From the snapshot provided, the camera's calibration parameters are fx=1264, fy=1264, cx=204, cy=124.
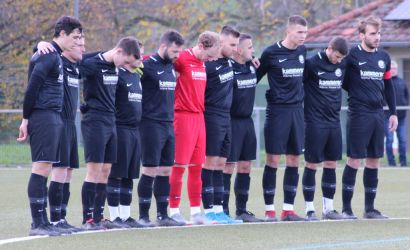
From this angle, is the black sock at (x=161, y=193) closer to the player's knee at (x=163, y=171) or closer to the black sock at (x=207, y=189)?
the player's knee at (x=163, y=171)

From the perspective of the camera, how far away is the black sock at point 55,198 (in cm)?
1213

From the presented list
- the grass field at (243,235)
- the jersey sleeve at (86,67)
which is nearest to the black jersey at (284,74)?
the grass field at (243,235)

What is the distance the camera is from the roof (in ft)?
93.8

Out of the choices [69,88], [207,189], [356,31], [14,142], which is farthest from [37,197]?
[356,31]

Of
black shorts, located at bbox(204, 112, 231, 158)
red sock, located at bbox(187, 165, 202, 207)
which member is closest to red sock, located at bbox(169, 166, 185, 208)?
red sock, located at bbox(187, 165, 202, 207)

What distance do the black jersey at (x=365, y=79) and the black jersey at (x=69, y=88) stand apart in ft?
11.0

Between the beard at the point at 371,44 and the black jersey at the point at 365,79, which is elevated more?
the beard at the point at 371,44

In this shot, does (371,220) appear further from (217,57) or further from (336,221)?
(217,57)

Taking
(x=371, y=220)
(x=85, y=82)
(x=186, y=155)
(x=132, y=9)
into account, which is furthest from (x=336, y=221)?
(x=132, y=9)

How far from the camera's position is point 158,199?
1321cm

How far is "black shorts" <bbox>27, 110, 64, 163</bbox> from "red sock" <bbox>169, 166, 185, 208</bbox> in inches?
79.3

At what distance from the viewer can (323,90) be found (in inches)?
552

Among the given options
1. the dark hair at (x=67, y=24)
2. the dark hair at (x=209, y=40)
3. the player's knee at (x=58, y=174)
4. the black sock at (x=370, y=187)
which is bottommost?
the black sock at (x=370, y=187)

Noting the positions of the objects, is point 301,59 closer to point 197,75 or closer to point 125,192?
Answer: point 197,75
